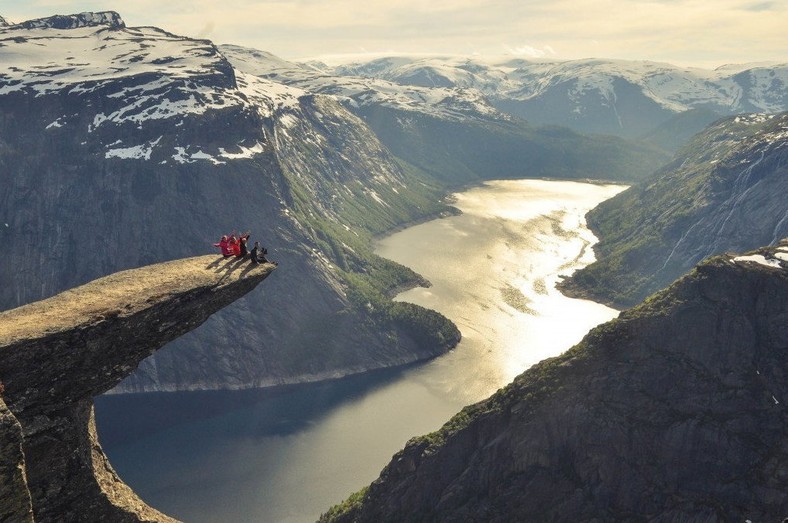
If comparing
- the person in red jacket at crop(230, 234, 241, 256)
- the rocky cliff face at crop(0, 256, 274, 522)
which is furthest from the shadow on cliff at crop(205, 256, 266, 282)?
the rocky cliff face at crop(0, 256, 274, 522)

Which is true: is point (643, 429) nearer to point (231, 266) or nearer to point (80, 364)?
point (231, 266)

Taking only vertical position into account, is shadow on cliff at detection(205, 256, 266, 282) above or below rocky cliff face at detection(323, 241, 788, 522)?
above

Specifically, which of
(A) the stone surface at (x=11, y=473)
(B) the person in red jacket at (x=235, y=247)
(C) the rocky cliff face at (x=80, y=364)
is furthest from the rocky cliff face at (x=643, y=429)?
(A) the stone surface at (x=11, y=473)

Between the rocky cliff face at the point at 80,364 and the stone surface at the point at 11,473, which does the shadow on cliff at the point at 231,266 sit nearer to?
the rocky cliff face at the point at 80,364

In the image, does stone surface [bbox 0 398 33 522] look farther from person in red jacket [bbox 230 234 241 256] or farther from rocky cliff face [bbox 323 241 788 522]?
rocky cliff face [bbox 323 241 788 522]

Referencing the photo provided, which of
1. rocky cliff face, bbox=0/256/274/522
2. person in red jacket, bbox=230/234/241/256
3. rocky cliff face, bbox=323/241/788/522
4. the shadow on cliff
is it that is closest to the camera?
rocky cliff face, bbox=0/256/274/522
